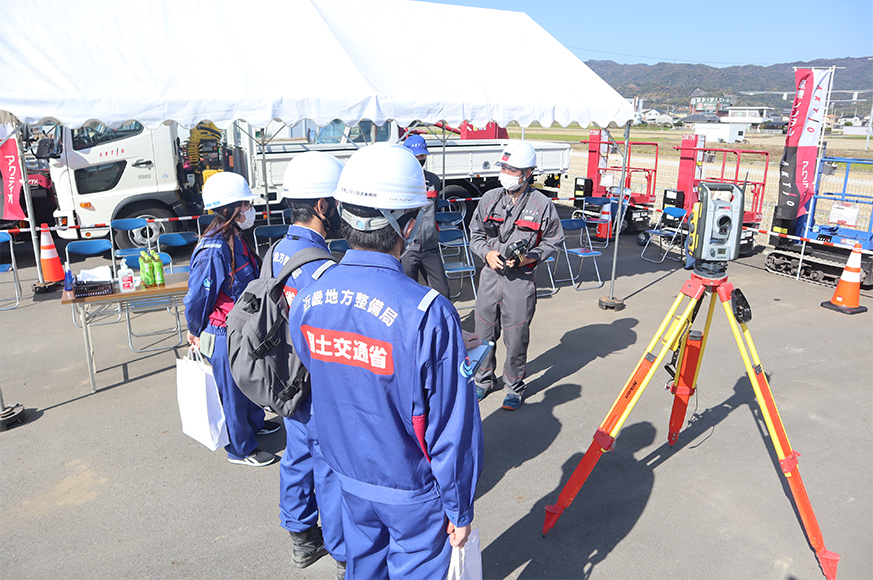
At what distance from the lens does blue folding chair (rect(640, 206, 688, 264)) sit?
362 inches

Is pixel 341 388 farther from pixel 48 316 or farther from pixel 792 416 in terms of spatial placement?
pixel 48 316

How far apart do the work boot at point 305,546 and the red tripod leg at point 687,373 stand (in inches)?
88.2

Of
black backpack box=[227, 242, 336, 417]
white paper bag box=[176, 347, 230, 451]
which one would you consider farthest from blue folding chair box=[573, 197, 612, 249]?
black backpack box=[227, 242, 336, 417]

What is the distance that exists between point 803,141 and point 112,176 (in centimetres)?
1024

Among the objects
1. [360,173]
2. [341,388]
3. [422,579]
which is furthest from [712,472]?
[360,173]

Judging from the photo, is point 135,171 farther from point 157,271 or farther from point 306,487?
point 306,487

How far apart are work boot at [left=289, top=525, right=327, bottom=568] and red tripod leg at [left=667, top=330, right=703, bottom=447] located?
7.35 ft

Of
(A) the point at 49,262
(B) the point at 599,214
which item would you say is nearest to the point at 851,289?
(B) the point at 599,214

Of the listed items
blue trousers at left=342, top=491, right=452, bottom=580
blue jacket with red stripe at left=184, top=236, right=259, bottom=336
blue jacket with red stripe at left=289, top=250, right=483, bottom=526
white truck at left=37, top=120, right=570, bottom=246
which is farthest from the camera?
white truck at left=37, top=120, right=570, bottom=246

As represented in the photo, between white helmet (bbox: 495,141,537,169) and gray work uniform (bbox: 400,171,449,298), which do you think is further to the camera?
gray work uniform (bbox: 400,171,449,298)

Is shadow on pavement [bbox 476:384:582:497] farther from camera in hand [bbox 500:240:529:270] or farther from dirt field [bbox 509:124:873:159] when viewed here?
dirt field [bbox 509:124:873:159]

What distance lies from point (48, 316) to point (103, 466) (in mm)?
3698

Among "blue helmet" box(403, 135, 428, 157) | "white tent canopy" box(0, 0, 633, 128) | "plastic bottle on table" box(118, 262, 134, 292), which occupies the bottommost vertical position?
"plastic bottle on table" box(118, 262, 134, 292)

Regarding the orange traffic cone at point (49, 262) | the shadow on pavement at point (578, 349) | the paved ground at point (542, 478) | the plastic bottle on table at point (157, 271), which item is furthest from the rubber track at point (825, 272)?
the orange traffic cone at point (49, 262)
